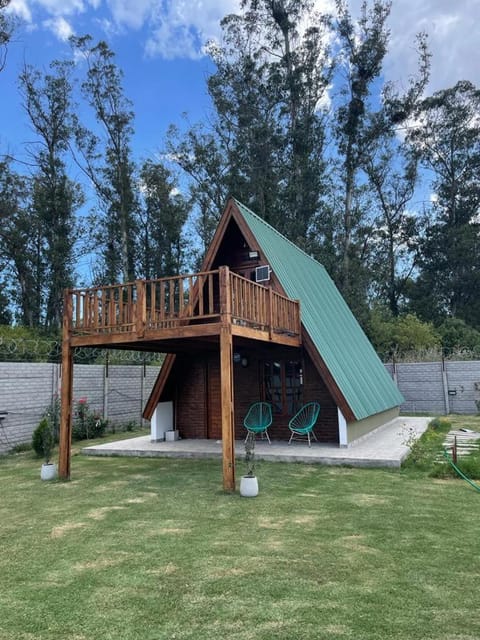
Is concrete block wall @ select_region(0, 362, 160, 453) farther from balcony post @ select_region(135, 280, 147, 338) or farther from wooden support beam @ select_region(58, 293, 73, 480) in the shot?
balcony post @ select_region(135, 280, 147, 338)

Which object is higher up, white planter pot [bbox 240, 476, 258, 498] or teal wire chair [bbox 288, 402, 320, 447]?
teal wire chair [bbox 288, 402, 320, 447]

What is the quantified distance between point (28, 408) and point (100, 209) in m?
17.7

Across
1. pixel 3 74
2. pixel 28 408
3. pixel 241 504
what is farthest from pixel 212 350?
pixel 3 74

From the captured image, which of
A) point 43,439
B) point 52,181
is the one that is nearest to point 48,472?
point 43,439

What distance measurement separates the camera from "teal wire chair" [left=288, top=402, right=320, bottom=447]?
9422 mm

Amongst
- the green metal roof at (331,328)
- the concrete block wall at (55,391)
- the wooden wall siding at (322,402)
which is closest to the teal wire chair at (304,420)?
the wooden wall siding at (322,402)

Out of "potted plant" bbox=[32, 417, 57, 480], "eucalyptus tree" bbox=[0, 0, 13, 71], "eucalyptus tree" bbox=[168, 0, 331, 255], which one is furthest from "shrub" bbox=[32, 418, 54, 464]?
"eucalyptus tree" bbox=[168, 0, 331, 255]

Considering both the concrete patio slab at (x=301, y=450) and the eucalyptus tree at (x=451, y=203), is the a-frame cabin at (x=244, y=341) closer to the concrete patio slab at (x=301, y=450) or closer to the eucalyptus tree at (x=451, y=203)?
the concrete patio slab at (x=301, y=450)

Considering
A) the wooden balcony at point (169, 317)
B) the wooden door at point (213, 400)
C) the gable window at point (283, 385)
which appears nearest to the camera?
the wooden balcony at point (169, 317)

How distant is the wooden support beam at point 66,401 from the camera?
7.37 meters

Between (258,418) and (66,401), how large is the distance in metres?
4.07

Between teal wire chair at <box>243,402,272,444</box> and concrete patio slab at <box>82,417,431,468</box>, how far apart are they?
318mm

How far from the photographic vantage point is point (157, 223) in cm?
2809

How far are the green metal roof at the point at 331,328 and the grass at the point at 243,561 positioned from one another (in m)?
2.91
